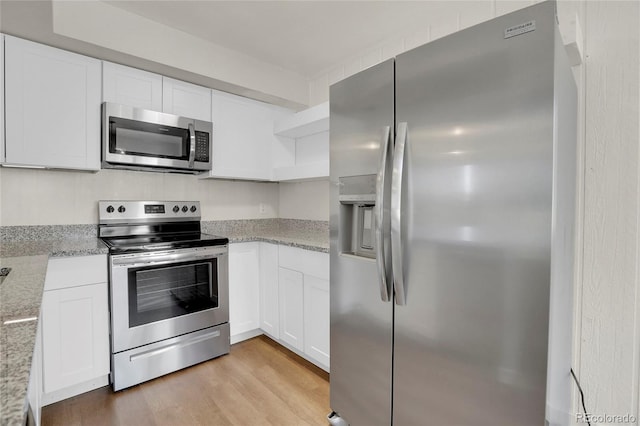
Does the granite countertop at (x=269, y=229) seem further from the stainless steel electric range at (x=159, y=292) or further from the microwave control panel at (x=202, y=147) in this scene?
the microwave control panel at (x=202, y=147)

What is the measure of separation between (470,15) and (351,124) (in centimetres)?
115

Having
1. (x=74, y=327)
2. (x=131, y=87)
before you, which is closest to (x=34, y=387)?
(x=74, y=327)

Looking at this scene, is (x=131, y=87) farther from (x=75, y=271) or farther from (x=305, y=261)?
(x=305, y=261)

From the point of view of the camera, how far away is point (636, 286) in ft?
4.58

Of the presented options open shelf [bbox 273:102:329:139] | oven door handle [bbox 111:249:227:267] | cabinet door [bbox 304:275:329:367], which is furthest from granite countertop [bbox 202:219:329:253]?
open shelf [bbox 273:102:329:139]

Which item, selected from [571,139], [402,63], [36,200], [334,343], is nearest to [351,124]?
[402,63]

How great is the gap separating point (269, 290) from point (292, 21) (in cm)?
203

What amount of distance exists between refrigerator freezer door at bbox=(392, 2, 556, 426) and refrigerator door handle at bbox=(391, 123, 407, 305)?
0.03m

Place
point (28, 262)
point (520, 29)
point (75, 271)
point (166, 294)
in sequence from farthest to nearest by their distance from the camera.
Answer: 1. point (166, 294)
2. point (75, 271)
3. point (28, 262)
4. point (520, 29)

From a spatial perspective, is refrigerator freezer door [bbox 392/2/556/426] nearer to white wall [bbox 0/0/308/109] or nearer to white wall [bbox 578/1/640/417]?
white wall [bbox 578/1/640/417]

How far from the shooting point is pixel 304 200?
3211 millimetres

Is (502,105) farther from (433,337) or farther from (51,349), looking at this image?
(51,349)

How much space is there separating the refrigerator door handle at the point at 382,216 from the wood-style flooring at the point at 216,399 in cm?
100

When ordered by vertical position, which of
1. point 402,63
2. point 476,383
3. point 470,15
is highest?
point 470,15
